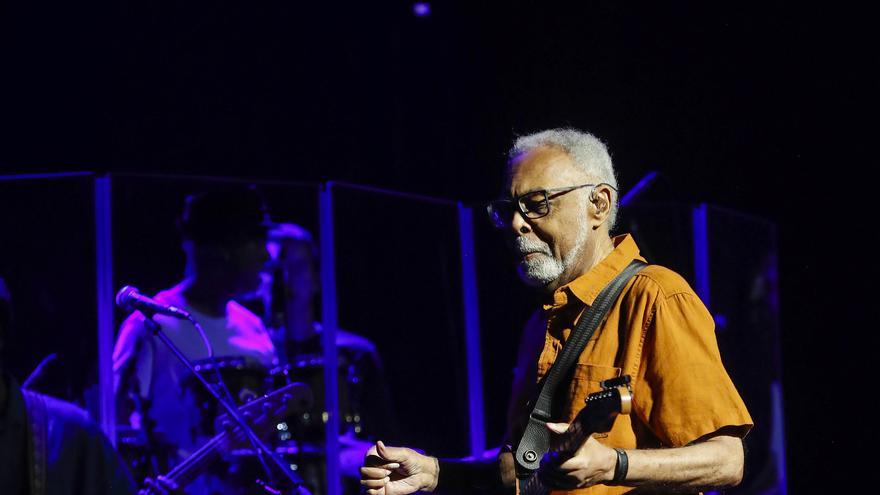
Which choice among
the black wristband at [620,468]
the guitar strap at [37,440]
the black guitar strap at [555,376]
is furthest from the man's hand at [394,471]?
the guitar strap at [37,440]

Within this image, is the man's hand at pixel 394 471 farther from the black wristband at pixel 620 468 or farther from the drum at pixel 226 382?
the drum at pixel 226 382

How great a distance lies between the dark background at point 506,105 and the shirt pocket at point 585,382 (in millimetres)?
1911

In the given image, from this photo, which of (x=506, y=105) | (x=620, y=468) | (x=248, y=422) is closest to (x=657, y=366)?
(x=620, y=468)

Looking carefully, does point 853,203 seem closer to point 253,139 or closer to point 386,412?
point 386,412

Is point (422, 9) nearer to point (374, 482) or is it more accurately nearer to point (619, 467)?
point (374, 482)

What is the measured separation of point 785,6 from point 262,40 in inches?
123

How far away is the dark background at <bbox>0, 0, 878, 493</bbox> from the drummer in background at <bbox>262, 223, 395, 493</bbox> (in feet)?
1.50

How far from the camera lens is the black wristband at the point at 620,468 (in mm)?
2123

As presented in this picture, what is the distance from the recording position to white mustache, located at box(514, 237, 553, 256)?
2.76 meters

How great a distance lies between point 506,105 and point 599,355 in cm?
357

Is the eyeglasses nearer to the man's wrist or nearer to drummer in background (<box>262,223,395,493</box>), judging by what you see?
the man's wrist

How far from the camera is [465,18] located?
6.17 meters

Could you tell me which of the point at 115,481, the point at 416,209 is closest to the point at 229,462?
the point at 115,481

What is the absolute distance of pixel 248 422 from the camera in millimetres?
3920
